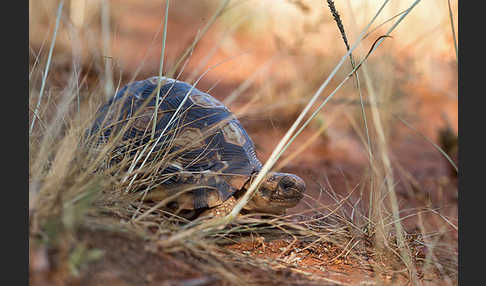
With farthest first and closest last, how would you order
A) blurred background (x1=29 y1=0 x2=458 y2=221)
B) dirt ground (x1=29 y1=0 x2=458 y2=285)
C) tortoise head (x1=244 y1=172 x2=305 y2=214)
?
blurred background (x1=29 y1=0 x2=458 y2=221)
tortoise head (x1=244 y1=172 x2=305 y2=214)
dirt ground (x1=29 y1=0 x2=458 y2=285)

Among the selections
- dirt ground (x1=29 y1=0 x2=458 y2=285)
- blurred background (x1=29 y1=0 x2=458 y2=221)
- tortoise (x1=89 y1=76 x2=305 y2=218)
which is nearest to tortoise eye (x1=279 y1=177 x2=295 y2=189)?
tortoise (x1=89 y1=76 x2=305 y2=218)

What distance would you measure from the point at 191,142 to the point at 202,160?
0.28 m

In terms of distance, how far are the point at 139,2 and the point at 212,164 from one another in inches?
341

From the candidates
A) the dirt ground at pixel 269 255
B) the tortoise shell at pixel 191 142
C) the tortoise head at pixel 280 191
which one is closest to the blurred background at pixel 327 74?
the dirt ground at pixel 269 255

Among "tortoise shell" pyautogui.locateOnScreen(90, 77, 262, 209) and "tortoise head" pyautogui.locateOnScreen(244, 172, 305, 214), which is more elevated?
"tortoise shell" pyautogui.locateOnScreen(90, 77, 262, 209)

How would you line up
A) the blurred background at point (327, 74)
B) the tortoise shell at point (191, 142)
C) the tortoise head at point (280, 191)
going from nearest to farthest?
1. the tortoise shell at point (191, 142)
2. the tortoise head at point (280, 191)
3. the blurred background at point (327, 74)

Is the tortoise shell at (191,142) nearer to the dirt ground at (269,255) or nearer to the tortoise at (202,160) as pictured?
the tortoise at (202,160)

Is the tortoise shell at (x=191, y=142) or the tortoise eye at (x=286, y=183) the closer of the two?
the tortoise shell at (x=191, y=142)

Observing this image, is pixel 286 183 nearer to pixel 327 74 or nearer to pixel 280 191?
pixel 280 191

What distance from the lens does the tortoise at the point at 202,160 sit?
2.41m

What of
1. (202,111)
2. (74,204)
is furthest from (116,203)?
(202,111)

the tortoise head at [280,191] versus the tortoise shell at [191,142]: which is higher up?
the tortoise shell at [191,142]

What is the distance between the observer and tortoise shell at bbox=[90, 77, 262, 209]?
7.83 ft

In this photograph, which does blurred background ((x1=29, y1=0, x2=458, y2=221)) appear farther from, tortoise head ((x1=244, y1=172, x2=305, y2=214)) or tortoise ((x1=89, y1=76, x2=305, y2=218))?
tortoise head ((x1=244, y1=172, x2=305, y2=214))
